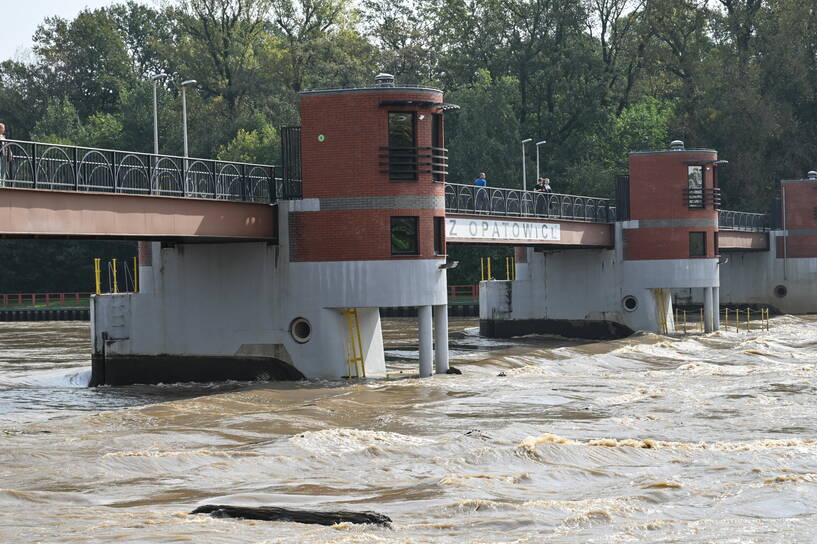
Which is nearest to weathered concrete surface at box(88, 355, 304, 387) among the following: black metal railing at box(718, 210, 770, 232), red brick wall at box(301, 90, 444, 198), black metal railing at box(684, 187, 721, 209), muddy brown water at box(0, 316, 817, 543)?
muddy brown water at box(0, 316, 817, 543)

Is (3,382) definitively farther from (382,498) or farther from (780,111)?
(780,111)

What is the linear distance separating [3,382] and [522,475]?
2358cm

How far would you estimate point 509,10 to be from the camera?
94438 mm

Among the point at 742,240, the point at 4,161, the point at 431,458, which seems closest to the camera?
the point at 431,458

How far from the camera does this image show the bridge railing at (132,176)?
27.7m

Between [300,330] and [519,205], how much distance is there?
16282 millimetres

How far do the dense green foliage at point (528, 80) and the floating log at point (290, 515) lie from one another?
70341 millimetres

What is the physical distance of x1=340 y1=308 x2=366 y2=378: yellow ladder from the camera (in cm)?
3538

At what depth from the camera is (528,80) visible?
92.4 m

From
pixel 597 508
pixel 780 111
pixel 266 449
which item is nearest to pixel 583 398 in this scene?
pixel 266 449

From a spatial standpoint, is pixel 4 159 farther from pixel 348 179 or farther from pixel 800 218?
pixel 800 218

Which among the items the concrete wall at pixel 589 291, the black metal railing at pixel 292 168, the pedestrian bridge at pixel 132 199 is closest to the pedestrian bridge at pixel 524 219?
the concrete wall at pixel 589 291

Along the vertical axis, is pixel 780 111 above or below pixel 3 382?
above

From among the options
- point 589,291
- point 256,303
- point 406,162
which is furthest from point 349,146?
point 589,291
